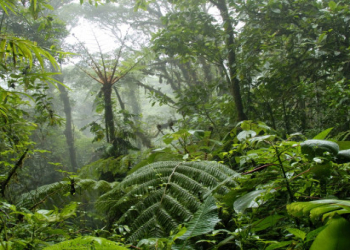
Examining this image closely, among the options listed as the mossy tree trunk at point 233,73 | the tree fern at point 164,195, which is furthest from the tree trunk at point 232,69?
the tree fern at point 164,195

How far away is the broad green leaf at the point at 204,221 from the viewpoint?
2.19 ft

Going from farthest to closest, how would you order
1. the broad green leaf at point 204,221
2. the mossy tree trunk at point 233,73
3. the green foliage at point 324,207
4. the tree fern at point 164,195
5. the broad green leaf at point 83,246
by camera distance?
the mossy tree trunk at point 233,73 < the tree fern at point 164,195 < the broad green leaf at point 204,221 < the broad green leaf at point 83,246 < the green foliage at point 324,207

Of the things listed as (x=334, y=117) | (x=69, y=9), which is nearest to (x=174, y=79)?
(x=69, y=9)

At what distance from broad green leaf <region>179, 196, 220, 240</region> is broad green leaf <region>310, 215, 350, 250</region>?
286 millimetres

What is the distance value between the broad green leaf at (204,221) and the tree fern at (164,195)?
0.09 m

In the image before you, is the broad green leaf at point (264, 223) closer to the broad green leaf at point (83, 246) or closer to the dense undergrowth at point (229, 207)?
the dense undergrowth at point (229, 207)

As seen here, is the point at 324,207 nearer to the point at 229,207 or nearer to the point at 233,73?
the point at 229,207

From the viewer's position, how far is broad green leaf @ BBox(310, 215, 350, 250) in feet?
1.38

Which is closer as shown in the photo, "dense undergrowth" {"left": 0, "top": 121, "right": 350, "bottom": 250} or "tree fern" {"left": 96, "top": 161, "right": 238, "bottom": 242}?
"dense undergrowth" {"left": 0, "top": 121, "right": 350, "bottom": 250}

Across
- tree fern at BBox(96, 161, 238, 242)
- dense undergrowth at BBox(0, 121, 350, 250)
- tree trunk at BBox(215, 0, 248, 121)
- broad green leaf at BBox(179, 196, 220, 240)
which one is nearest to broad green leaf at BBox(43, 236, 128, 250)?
dense undergrowth at BBox(0, 121, 350, 250)

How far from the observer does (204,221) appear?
710 millimetres

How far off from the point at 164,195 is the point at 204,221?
11.7 inches

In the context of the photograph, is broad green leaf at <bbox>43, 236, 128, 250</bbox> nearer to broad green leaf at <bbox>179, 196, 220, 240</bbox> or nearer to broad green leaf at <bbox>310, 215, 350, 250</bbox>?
broad green leaf at <bbox>179, 196, 220, 240</bbox>

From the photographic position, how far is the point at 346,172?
0.68 meters
